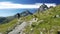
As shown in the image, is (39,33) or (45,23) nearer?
(39,33)

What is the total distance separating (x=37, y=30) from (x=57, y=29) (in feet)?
50.7

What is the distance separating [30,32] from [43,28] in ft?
37.6

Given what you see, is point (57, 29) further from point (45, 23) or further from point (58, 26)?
point (45, 23)

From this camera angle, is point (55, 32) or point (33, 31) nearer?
point (55, 32)

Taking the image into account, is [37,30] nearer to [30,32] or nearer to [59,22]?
[30,32]

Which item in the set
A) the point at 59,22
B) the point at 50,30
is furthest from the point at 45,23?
the point at 50,30

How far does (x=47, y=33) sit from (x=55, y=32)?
5.48m

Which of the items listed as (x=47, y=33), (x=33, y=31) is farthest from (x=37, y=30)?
(x=47, y=33)

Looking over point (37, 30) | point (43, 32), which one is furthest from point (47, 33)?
point (37, 30)

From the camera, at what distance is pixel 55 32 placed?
12112 centimetres

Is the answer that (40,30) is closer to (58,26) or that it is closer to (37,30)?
(37,30)

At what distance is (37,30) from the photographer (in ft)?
441

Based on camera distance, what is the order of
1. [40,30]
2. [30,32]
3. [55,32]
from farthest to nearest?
1. [30,32]
2. [40,30]
3. [55,32]

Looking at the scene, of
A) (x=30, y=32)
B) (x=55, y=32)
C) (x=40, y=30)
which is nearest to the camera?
(x=55, y=32)
